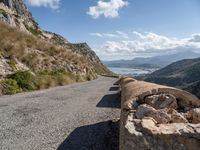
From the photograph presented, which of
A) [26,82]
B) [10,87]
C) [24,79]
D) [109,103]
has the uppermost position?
[24,79]

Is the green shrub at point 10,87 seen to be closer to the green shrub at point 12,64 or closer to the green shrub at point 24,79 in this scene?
the green shrub at point 24,79

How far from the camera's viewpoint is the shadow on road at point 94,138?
24.8 feet

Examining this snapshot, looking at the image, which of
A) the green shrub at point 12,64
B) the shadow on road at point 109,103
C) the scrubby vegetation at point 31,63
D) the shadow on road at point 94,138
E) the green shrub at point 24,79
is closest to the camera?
the shadow on road at point 94,138

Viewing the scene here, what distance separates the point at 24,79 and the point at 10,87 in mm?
2055

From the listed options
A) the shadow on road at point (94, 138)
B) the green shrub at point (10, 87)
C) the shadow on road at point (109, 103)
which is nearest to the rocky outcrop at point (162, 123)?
the shadow on road at point (94, 138)

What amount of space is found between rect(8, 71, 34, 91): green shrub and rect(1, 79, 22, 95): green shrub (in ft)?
1.87

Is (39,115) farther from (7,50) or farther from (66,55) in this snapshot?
(66,55)

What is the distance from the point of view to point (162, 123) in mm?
5934

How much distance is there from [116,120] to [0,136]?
4.29m

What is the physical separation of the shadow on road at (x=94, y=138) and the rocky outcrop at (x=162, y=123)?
127 cm

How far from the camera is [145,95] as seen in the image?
7449mm

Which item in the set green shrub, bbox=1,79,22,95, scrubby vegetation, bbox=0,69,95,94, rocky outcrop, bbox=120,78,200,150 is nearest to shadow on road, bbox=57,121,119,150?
rocky outcrop, bbox=120,78,200,150

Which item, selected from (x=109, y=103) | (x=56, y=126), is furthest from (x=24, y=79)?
(x=56, y=126)

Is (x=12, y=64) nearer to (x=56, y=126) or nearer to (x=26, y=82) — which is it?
(x=26, y=82)
